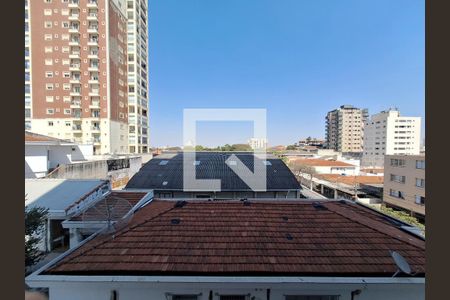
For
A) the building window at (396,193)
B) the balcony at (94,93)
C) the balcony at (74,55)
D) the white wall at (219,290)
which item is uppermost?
the balcony at (74,55)

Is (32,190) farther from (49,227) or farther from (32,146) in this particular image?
(32,146)

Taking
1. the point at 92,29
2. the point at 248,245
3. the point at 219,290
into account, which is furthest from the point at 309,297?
the point at 92,29

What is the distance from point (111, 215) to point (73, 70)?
35.3 m

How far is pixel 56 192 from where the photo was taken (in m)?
8.67

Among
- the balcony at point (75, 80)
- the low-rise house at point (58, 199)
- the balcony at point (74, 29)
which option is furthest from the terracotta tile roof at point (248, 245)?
the balcony at point (74, 29)

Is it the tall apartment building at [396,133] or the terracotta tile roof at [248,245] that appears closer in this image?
the terracotta tile roof at [248,245]

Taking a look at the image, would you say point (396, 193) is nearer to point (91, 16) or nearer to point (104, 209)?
point (104, 209)

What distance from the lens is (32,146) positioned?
15.9 m

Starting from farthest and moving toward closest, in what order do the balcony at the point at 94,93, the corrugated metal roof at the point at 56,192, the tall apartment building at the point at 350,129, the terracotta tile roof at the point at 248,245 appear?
the tall apartment building at the point at 350,129, the balcony at the point at 94,93, the corrugated metal roof at the point at 56,192, the terracotta tile roof at the point at 248,245

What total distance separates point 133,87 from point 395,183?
4074cm

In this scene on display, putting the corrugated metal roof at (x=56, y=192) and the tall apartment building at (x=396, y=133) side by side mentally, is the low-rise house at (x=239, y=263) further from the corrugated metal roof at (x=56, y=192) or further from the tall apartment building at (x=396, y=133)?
the tall apartment building at (x=396, y=133)

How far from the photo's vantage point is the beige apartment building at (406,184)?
63.2 feet

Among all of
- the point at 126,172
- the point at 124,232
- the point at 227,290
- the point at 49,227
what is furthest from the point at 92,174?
the point at 227,290

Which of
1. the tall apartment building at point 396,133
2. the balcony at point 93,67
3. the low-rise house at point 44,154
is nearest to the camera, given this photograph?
the low-rise house at point 44,154
